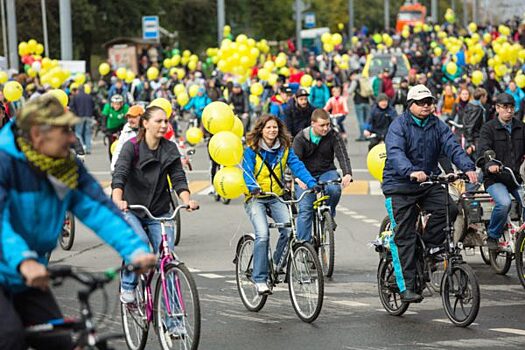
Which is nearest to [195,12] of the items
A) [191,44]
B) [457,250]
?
[191,44]

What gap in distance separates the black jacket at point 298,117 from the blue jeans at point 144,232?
879 cm

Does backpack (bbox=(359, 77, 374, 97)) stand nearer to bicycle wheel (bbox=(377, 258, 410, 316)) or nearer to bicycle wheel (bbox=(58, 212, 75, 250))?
bicycle wheel (bbox=(58, 212, 75, 250))

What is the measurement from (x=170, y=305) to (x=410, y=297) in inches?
95.7

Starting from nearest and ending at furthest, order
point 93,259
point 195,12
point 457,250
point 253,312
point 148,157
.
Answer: point 148,157
point 457,250
point 253,312
point 93,259
point 195,12

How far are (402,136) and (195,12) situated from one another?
61076 millimetres

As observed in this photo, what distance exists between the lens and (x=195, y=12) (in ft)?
232

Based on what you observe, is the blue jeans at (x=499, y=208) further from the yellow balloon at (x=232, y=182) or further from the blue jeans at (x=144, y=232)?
the blue jeans at (x=144, y=232)

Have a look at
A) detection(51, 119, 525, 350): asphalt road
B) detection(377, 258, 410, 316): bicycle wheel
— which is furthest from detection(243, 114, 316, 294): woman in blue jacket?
detection(377, 258, 410, 316): bicycle wheel

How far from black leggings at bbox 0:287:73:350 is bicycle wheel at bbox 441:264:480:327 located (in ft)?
14.2

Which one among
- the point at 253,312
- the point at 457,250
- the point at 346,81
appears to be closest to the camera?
the point at 457,250

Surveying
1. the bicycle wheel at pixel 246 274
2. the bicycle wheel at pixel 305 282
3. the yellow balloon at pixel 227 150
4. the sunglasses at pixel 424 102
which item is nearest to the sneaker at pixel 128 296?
the bicycle wheel at pixel 305 282

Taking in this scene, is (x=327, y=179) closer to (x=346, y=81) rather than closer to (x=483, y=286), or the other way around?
(x=483, y=286)

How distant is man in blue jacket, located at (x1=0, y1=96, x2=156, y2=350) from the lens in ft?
18.7

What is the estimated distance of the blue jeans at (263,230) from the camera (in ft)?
35.0
